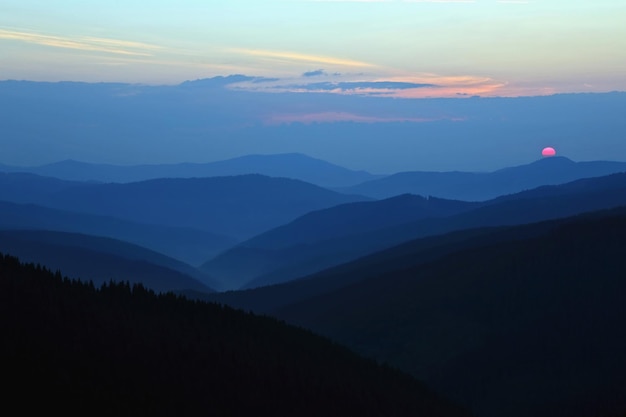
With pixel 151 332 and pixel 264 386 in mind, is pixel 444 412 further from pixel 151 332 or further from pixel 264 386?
pixel 151 332

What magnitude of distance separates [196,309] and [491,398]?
64248mm

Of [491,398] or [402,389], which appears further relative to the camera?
[491,398]

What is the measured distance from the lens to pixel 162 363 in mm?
132875

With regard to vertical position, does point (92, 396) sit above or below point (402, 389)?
above

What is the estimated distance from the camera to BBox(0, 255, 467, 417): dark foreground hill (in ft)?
380

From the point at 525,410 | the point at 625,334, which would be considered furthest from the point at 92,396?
the point at 625,334

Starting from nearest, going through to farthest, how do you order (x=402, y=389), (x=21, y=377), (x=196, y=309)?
(x=21, y=377) → (x=402, y=389) → (x=196, y=309)

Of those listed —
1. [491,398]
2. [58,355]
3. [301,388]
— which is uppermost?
[58,355]

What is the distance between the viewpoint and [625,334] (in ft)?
634

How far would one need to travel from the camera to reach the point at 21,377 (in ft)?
365

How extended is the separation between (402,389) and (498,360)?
45142 millimetres

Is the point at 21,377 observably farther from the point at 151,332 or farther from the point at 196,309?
the point at 196,309

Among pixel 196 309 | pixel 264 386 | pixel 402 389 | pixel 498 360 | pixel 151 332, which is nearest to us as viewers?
pixel 264 386

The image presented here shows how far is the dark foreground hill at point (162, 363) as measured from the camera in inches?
4555
